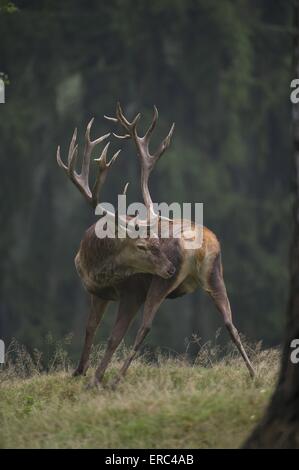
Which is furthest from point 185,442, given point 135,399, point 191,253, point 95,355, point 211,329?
point 211,329

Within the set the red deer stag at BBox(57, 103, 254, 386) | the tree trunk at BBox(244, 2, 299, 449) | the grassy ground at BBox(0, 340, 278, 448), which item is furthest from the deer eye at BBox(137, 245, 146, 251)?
the tree trunk at BBox(244, 2, 299, 449)

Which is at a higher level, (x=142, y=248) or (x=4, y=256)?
(x=142, y=248)

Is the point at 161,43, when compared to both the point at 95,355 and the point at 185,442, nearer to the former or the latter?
the point at 95,355

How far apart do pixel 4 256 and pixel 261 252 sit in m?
5.45

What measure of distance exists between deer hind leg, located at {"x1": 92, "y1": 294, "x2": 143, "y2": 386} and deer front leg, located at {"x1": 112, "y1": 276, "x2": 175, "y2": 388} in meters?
0.21

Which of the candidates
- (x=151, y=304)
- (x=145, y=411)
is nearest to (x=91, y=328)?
(x=151, y=304)

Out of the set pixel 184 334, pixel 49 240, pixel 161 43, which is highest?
pixel 161 43

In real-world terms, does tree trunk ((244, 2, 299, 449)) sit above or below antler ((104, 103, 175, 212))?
below

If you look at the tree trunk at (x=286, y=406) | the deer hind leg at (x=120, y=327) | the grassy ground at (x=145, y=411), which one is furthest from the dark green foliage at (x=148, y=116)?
the tree trunk at (x=286, y=406)

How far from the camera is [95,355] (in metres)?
11.7

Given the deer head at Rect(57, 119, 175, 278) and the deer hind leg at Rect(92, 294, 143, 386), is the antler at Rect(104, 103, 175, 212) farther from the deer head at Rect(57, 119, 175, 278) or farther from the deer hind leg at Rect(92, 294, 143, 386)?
the deer hind leg at Rect(92, 294, 143, 386)

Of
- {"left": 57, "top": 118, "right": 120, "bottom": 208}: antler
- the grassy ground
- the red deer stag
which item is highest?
{"left": 57, "top": 118, "right": 120, "bottom": 208}: antler

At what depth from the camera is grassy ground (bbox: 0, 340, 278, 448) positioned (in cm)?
828

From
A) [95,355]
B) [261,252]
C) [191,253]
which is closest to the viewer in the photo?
[191,253]
